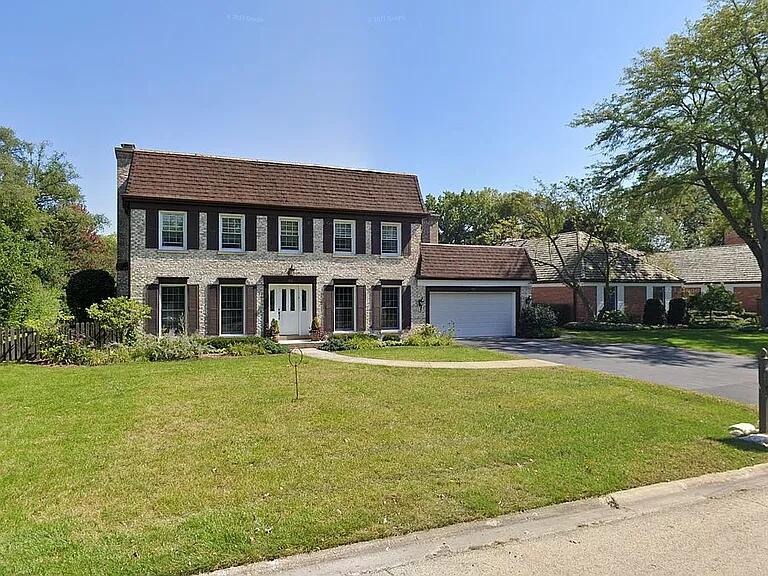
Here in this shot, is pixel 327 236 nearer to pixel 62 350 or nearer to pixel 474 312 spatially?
pixel 474 312

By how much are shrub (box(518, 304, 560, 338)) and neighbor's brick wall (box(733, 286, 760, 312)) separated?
1938cm

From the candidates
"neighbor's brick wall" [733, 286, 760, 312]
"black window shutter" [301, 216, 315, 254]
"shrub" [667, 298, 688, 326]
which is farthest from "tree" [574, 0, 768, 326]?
"black window shutter" [301, 216, 315, 254]

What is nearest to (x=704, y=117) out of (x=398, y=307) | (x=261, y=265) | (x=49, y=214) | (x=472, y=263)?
(x=472, y=263)

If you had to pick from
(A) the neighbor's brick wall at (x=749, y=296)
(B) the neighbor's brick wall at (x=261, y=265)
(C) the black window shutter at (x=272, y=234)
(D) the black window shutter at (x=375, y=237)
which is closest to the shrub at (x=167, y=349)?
(B) the neighbor's brick wall at (x=261, y=265)

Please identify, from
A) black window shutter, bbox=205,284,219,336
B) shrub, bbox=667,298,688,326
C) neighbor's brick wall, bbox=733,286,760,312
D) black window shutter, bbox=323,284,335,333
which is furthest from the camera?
neighbor's brick wall, bbox=733,286,760,312

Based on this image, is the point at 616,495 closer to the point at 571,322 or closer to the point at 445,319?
the point at 445,319

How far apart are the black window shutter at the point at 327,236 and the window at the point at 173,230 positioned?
543cm

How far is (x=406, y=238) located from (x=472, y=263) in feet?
12.0

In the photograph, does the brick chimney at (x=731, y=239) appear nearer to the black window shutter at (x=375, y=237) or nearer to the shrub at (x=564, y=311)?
the shrub at (x=564, y=311)

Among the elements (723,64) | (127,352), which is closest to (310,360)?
(127,352)

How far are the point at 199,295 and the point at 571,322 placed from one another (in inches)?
836

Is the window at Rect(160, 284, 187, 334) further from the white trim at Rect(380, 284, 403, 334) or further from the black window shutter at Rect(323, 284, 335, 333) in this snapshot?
the white trim at Rect(380, 284, 403, 334)

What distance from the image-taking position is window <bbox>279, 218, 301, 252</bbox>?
2233cm

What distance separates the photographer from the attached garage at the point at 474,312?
989 inches
